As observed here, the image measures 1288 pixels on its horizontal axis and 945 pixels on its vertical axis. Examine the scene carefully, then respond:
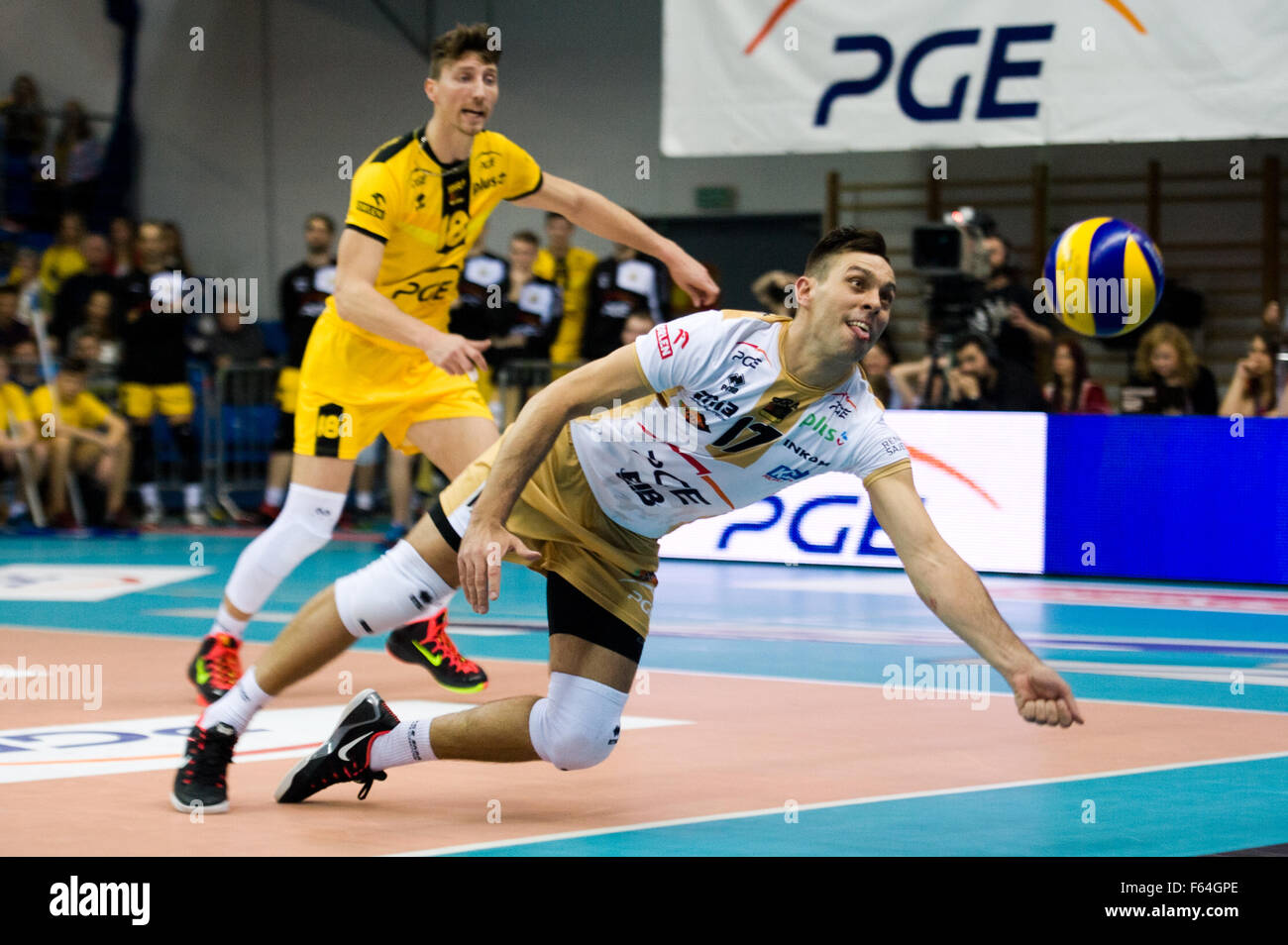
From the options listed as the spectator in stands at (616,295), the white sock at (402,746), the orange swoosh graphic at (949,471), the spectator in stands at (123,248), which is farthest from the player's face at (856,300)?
the spectator in stands at (123,248)

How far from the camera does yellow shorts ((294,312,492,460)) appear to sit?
7094mm

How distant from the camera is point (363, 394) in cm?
710

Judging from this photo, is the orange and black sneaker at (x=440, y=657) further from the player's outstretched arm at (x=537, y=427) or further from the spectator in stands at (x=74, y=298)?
the spectator in stands at (x=74, y=298)

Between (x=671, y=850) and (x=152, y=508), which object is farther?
(x=152, y=508)

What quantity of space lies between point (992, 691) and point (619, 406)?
3195 mm

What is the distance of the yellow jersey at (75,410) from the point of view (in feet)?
50.6

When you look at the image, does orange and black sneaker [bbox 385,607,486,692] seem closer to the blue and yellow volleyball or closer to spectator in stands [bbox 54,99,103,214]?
the blue and yellow volleyball

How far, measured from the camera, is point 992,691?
7566mm

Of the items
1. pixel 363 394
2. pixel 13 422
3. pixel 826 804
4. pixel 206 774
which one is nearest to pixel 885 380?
pixel 363 394

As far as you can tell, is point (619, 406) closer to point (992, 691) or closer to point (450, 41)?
point (450, 41)

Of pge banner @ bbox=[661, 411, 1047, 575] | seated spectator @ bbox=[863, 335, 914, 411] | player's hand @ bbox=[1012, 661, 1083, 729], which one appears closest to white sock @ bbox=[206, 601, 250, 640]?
player's hand @ bbox=[1012, 661, 1083, 729]
